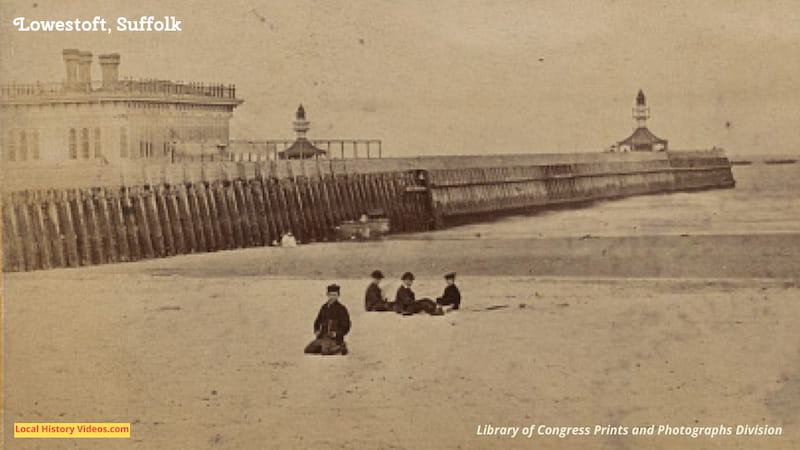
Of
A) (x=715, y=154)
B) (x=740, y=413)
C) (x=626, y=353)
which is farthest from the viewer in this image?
(x=715, y=154)

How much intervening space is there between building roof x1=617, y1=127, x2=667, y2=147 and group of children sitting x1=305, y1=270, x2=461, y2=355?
4425mm

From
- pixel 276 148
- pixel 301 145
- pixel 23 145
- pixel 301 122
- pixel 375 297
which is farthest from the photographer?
pixel 276 148

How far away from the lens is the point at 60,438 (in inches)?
412

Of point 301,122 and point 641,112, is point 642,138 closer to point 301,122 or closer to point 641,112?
point 641,112

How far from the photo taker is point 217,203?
1501 centimetres

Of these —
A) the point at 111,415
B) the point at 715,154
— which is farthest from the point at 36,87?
the point at 715,154

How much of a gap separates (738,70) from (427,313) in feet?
15.9

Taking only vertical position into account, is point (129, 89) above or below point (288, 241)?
above

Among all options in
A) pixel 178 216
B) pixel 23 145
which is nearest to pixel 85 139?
pixel 23 145

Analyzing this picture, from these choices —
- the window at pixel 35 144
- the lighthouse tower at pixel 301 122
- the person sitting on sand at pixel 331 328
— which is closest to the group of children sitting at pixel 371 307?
the person sitting on sand at pixel 331 328

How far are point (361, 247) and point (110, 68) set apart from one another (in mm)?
4238

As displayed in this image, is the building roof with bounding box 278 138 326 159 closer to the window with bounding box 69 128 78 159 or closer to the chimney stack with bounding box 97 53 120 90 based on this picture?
the chimney stack with bounding box 97 53 120 90

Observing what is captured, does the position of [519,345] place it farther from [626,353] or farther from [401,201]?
[401,201]

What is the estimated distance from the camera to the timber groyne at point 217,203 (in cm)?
1284
